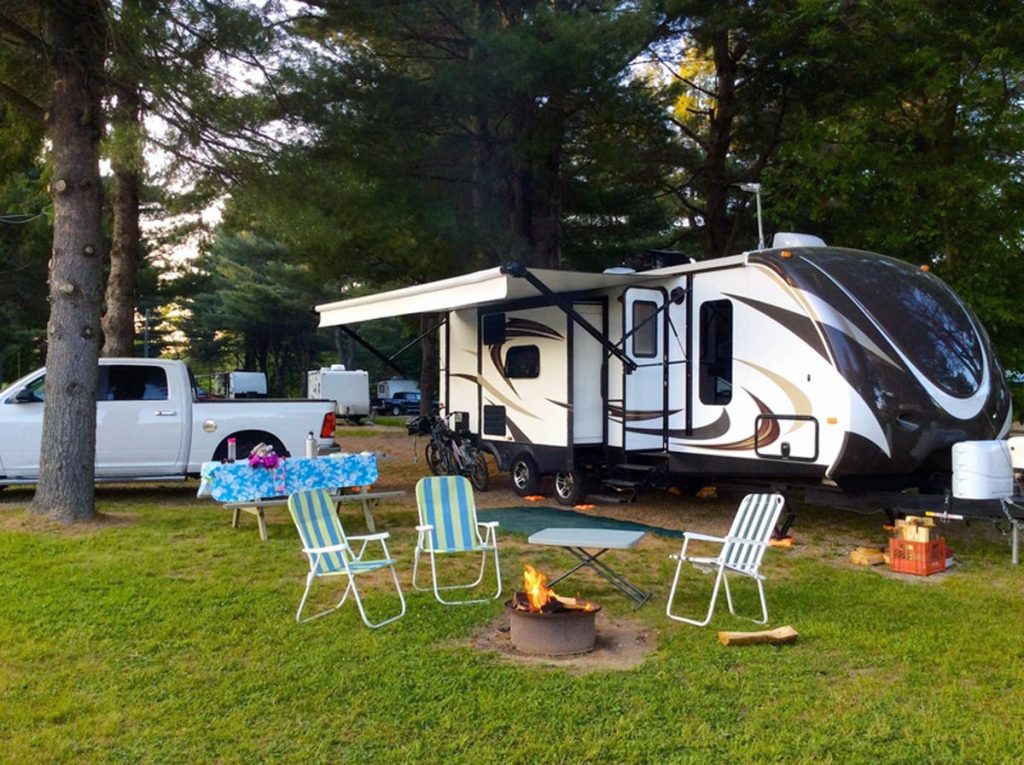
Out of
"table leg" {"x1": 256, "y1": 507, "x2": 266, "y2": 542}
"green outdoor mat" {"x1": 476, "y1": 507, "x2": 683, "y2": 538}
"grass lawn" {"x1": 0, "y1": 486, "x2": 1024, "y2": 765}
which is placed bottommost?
"grass lawn" {"x1": 0, "y1": 486, "x2": 1024, "y2": 765}

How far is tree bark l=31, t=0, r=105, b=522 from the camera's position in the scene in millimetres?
8180

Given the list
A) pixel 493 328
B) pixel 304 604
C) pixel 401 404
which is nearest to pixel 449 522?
pixel 304 604

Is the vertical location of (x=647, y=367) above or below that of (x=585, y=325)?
below

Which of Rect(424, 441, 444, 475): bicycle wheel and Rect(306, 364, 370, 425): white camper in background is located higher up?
Rect(306, 364, 370, 425): white camper in background

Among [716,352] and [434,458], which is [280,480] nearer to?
[716,352]

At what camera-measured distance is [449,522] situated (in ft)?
20.1

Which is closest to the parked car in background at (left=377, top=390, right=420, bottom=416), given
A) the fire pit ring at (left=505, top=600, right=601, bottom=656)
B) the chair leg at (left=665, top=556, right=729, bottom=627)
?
the chair leg at (left=665, top=556, right=729, bottom=627)

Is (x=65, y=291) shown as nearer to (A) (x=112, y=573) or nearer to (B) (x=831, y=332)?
(A) (x=112, y=573)

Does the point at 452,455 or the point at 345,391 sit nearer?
the point at 452,455

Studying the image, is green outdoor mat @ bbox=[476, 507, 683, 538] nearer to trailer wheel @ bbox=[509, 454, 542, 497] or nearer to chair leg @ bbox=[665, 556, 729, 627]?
trailer wheel @ bbox=[509, 454, 542, 497]

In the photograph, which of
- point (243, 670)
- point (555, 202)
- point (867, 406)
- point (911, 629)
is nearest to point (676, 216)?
point (555, 202)

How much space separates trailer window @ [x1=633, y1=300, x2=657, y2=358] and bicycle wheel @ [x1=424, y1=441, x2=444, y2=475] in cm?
378

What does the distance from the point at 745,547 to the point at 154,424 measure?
695 cm

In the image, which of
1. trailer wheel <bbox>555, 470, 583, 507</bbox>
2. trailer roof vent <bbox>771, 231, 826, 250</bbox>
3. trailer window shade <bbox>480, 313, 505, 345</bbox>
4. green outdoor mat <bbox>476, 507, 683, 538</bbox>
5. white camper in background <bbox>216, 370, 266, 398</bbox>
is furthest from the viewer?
white camper in background <bbox>216, 370, 266, 398</bbox>
